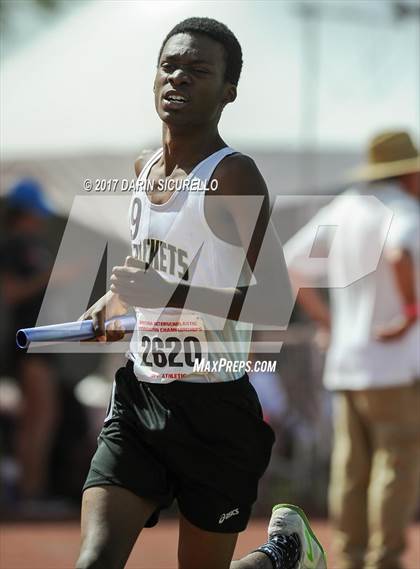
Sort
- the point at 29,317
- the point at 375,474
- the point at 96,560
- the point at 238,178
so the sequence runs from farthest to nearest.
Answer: the point at 29,317 < the point at 375,474 < the point at 238,178 < the point at 96,560

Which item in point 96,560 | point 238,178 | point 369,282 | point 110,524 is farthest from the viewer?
point 369,282

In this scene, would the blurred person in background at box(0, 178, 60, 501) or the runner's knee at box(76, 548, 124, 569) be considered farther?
the blurred person in background at box(0, 178, 60, 501)

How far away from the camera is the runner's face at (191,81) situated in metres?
4.01

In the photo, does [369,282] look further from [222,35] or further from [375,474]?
[222,35]

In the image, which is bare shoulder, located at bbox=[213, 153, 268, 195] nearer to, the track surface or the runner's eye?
the runner's eye

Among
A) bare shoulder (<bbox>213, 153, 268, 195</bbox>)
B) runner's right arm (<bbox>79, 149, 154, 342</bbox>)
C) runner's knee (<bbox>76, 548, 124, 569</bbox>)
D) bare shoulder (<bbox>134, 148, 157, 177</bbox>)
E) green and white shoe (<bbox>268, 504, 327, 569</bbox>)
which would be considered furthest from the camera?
green and white shoe (<bbox>268, 504, 327, 569</bbox>)

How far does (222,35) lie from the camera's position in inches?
161

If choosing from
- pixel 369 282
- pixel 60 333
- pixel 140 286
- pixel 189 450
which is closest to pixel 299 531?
pixel 189 450

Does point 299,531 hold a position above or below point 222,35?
below

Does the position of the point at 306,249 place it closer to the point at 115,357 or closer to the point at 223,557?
the point at 223,557

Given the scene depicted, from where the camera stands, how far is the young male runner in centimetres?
392

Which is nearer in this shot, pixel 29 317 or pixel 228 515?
pixel 228 515

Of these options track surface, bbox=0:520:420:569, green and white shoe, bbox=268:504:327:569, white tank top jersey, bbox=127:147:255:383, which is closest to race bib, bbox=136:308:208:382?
white tank top jersey, bbox=127:147:255:383

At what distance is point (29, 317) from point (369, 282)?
3.25 m
